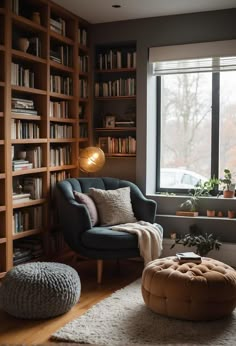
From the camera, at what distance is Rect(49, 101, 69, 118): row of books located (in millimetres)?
4984

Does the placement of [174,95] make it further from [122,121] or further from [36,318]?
[36,318]

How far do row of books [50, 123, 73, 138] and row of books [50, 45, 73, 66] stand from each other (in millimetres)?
692

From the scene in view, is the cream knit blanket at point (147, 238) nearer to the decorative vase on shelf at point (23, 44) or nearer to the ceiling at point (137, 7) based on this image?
the decorative vase on shelf at point (23, 44)

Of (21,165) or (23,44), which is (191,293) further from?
(23,44)

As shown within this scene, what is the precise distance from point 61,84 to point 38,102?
460mm

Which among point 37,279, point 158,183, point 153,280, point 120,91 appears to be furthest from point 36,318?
point 120,91

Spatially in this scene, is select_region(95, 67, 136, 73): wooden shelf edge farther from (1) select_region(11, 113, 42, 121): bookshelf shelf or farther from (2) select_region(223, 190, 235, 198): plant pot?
(2) select_region(223, 190, 235, 198): plant pot

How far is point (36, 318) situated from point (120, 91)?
9.93 ft

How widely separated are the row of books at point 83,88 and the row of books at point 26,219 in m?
1.51

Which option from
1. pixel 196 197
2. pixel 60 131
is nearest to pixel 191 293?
pixel 196 197

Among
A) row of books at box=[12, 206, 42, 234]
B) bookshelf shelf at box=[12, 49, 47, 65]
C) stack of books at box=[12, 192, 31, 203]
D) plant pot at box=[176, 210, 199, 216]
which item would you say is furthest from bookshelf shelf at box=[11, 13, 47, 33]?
plant pot at box=[176, 210, 199, 216]

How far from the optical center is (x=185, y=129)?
5.59 meters

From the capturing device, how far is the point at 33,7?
4.81 m

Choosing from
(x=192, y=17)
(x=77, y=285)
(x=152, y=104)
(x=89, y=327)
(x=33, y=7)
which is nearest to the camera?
(x=89, y=327)
